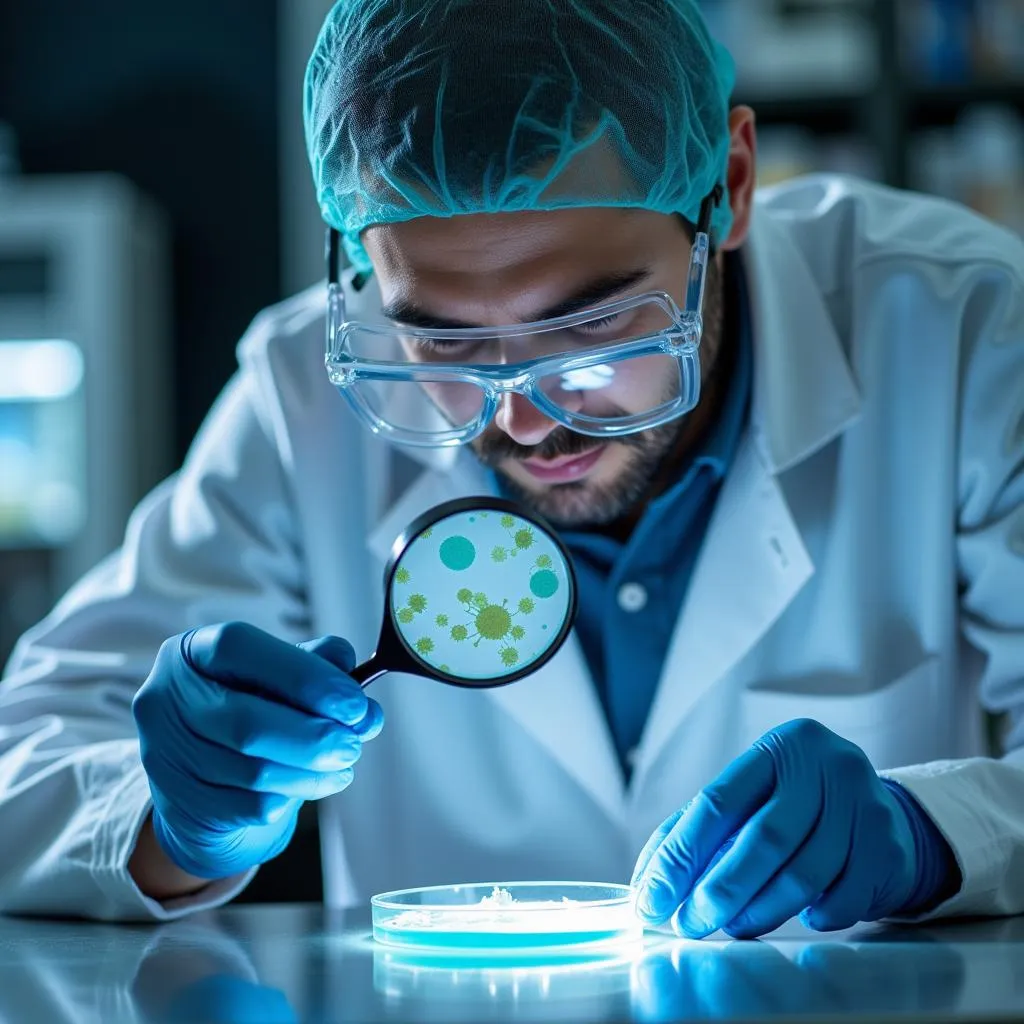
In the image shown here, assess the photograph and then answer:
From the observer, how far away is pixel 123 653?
72.9 inches

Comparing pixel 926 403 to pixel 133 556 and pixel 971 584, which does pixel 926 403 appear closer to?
pixel 971 584

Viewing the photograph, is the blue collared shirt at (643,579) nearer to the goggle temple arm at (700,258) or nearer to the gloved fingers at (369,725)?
the goggle temple arm at (700,258)

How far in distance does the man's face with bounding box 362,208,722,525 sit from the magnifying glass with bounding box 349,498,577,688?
219 mm

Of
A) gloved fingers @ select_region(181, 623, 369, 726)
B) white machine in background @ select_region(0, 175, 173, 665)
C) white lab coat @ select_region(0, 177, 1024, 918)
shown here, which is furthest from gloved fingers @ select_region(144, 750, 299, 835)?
white machine in background @ select_region(0, 175, 173, 665)

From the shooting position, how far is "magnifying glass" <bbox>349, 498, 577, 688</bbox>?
4.59 feet

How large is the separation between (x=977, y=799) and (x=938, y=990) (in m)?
0.44

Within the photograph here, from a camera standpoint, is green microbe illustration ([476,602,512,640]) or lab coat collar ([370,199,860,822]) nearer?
green microbe illustration ([476,602,512,640])

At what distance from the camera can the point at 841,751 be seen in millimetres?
1331

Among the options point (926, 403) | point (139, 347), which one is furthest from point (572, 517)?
point (139, 347)

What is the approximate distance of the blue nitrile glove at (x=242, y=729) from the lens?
4.34 ft

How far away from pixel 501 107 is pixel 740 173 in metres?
0.50

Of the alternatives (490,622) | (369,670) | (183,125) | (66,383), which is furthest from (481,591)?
(183,125)

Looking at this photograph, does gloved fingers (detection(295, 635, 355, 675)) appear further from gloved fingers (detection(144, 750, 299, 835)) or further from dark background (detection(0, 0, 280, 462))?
dark background (detection(0, 0, 280, 462))

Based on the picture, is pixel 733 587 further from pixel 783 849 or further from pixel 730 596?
pixel 783 849
